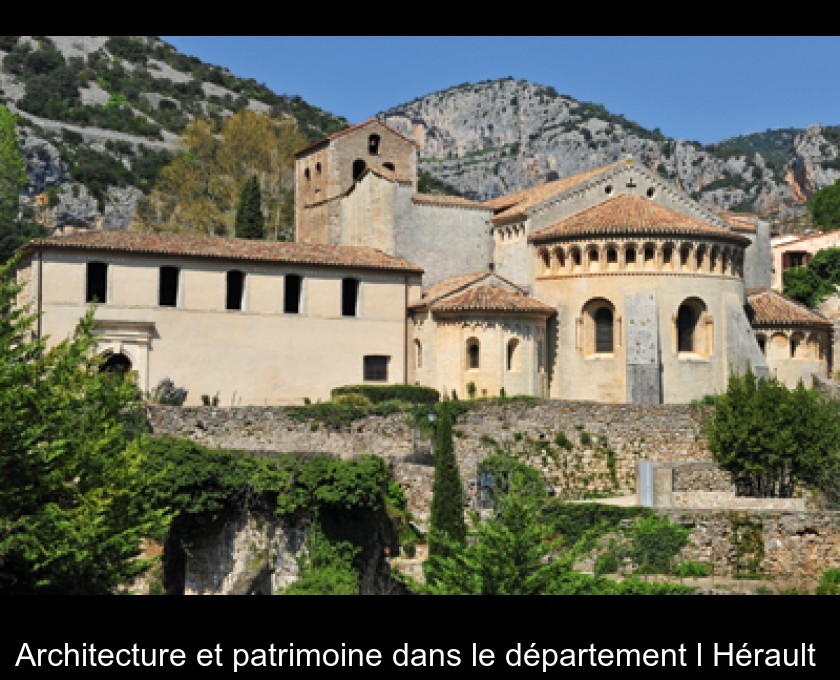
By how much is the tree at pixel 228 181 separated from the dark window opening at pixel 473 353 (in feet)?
88.1

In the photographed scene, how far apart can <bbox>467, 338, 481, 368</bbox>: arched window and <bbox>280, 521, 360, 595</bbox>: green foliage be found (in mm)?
15483

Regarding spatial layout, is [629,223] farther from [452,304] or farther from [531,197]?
[452,304]

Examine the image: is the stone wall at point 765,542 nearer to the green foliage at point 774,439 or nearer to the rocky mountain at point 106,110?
the green foliage at point 774,439

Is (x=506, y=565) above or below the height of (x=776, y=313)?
below

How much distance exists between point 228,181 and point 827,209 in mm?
40746

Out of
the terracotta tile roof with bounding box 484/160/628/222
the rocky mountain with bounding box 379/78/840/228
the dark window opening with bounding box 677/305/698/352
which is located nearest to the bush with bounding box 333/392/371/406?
the terracotta tile roof with bounding box 484/160/628/222

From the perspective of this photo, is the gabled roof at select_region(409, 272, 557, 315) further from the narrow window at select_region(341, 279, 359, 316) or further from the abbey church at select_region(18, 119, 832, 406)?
the narrow window at select_region(341, 279, 359, 316)

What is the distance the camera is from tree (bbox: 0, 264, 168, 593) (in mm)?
15711

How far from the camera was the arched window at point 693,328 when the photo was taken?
143 feet

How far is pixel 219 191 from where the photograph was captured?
217 ft

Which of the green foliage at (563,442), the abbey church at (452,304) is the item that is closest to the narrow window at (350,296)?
the abbey church at (452,304)

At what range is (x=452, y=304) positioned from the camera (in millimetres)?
41219

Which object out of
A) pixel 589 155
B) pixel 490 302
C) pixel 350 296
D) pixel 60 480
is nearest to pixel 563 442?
pixel 490 302
